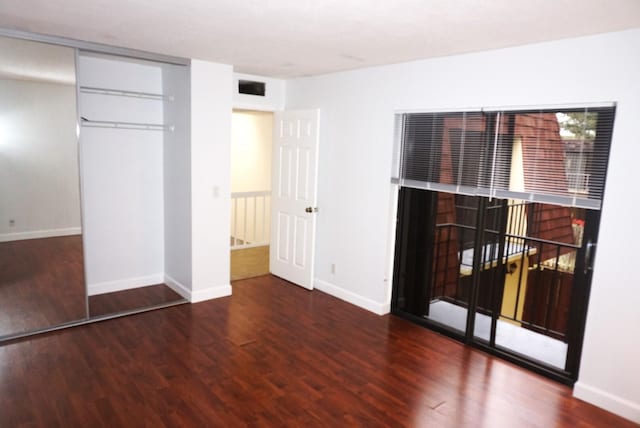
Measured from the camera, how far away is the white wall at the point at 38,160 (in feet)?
10.9

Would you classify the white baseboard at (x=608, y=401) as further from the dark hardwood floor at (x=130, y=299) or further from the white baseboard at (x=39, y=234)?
the white baseboard at (x=39, y=234)

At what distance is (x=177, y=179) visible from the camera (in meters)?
4.53

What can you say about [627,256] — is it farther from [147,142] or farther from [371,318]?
[147,142]

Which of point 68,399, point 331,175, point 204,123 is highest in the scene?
point 204,123

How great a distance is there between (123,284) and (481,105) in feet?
13.4

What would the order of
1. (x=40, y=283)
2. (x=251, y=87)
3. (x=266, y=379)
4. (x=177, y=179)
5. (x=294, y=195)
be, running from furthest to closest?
(x=294, y=195) < (x=251, y=87) < (x=177, y=179) < (x=40, y=283) < (x=266, y=379)

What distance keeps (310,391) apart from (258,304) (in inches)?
66.2

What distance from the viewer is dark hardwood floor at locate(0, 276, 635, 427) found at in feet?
8.71

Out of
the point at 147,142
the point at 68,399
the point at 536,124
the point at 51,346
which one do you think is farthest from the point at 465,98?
the point at 51,346

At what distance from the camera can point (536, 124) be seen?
314 centimetres

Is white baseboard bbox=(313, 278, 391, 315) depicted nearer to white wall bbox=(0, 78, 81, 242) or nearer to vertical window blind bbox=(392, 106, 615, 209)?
vertical window blind bbox=(392, 106, 615, 209)

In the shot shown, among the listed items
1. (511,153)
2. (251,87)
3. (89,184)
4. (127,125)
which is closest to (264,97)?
(251,87)

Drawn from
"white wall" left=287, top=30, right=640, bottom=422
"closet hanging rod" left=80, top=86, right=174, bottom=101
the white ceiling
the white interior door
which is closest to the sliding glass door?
"white wall" left=287, top=30, right=640, bottom=422

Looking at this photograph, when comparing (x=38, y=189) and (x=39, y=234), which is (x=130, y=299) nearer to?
(x=39, y=234)
